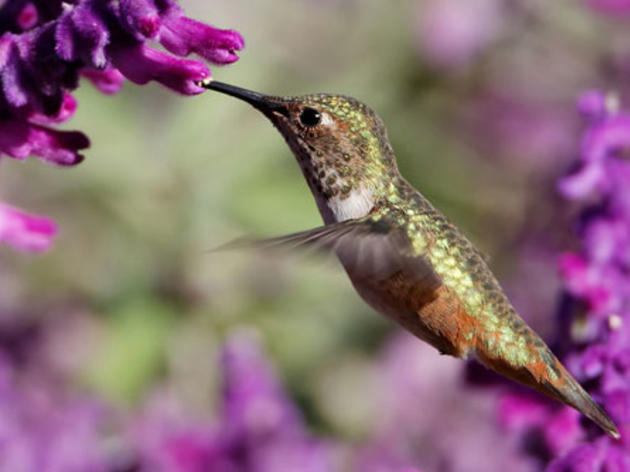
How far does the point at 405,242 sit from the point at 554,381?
16.7 inches

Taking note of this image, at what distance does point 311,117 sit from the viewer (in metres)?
2.61

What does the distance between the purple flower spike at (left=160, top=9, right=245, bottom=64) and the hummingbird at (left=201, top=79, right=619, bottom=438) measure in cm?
40

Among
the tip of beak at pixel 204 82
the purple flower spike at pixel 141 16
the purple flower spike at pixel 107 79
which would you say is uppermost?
the purple flower spike at pixel 141 16

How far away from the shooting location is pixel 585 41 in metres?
4.98

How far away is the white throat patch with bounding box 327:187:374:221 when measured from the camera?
2.57 metres

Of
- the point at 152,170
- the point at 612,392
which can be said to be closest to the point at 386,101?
the point at 152,170

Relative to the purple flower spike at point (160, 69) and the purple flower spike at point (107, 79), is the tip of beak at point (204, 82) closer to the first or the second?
the purple flower spike at point (160, 69)

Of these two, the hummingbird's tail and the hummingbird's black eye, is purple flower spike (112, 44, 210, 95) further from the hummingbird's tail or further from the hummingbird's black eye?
the hummingbird's tail

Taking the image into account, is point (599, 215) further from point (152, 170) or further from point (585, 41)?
point (585, 41)

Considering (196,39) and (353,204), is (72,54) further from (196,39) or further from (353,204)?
(353,204)

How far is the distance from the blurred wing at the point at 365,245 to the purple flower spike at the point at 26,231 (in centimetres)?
46

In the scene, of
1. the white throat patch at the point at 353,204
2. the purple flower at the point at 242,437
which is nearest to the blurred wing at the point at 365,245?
the white throat patch at the point at 353,204

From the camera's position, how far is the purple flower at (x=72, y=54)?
191 cm

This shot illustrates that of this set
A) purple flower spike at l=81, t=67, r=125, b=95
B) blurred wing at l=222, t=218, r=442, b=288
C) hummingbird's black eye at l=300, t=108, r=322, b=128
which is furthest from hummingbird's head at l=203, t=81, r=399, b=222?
purple flower spike at l=81, t=67, r=125, b=95
